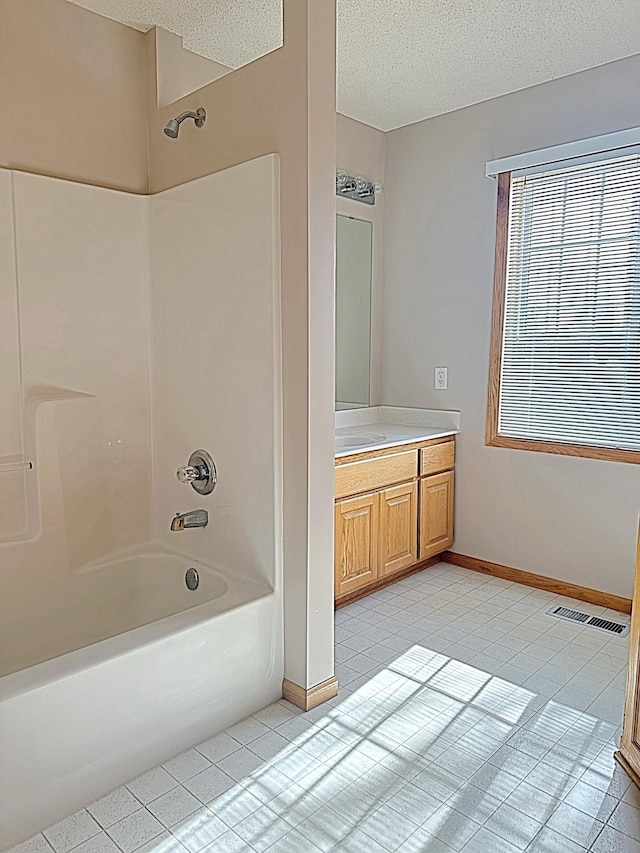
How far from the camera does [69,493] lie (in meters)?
2.58

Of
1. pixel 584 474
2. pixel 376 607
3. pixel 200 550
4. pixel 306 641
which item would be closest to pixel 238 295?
pixel 200 550

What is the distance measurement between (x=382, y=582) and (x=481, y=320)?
1.56m

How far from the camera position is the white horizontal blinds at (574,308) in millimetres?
3014

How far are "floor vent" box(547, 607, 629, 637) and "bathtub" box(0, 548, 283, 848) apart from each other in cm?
154

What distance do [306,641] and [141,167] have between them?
2095 millimetres

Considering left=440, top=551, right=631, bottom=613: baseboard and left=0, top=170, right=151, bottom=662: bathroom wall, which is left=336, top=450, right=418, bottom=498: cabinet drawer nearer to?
left=440, top=551, right=631, bottom=613: baseboard

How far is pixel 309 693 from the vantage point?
2.28 m

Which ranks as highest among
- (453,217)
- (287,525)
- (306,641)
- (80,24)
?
(80,24)

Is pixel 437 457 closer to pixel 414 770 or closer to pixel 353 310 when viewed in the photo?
pixel 353 310

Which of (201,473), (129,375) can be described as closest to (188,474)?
(201,473)

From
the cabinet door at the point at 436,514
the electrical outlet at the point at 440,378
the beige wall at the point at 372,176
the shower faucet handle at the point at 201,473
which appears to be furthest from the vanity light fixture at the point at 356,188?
the shower faucet handle at the point at 201,473

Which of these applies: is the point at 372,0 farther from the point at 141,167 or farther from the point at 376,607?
the point at 376,607

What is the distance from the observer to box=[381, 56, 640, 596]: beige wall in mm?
3123

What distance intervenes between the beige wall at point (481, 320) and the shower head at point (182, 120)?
1.71 m
